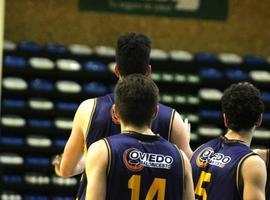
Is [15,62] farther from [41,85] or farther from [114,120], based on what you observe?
[114,120]

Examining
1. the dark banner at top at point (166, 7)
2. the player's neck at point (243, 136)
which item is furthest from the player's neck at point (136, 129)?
the dark banner at top at point (166, 7)

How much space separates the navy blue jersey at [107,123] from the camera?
399cm

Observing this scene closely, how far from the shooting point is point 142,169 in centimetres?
334

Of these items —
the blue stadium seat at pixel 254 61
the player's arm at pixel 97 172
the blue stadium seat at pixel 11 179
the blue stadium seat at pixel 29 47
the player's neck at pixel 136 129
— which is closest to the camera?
the player's arm at pixel 97 172

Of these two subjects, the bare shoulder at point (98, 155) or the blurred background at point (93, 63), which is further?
the blurred background at point (93, 63)

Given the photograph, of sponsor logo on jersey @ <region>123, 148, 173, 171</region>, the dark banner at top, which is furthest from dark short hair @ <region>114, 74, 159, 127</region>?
the dark banner at top

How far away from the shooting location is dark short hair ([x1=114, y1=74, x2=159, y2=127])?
3.37m

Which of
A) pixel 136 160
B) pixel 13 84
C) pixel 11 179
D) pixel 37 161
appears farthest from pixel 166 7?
pixel 136 160

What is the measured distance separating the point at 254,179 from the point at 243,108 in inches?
17.2

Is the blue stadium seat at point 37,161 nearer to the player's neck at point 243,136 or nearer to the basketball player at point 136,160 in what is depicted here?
the player's neck at point 243,136

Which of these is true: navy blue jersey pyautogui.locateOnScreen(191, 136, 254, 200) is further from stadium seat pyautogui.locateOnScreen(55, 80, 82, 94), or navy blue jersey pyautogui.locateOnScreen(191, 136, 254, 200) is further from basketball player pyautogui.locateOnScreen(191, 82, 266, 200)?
stadium seat pyautogui.locateOnScreen(55, 80, 82, 94)

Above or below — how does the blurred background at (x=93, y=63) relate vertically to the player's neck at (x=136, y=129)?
below

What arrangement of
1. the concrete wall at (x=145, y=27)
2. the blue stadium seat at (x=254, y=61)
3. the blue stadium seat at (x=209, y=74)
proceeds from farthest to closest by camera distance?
the concrete wall at (x=145, y=27), the blue stadium seat at (x=254, y=61), the blue stadium seat at (x=209, y=74)

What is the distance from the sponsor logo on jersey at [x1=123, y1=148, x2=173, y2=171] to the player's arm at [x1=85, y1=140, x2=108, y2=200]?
4.2 inches
